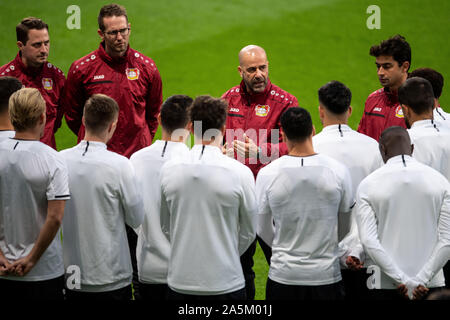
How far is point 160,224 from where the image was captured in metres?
3.86

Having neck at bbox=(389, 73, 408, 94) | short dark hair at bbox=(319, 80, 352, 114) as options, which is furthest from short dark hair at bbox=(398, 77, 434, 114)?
neck at bbox=(389, 73, 408, 94)

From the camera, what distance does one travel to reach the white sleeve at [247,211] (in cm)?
357

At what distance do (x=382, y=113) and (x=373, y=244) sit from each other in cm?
210

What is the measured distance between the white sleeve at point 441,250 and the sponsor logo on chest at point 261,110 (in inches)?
77.8

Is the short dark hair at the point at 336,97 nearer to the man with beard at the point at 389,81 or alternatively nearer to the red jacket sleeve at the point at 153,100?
the man with beard at the point at 389,81

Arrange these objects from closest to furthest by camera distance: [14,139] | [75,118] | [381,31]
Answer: [14,139] → [75,118] → [381,31]

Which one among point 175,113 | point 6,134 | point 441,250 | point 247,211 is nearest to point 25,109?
point 6,134

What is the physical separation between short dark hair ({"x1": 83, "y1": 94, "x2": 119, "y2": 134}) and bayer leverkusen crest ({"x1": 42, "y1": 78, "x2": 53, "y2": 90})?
203cm

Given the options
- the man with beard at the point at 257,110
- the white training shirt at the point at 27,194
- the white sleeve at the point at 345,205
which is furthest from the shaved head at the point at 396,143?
the white training shirt at the point at 27,194

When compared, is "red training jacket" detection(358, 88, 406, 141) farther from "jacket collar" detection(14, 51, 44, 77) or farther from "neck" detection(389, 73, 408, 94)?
"jacket collar" detection(14, 51, 44, 77)

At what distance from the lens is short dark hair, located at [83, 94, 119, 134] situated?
12.5 feet
